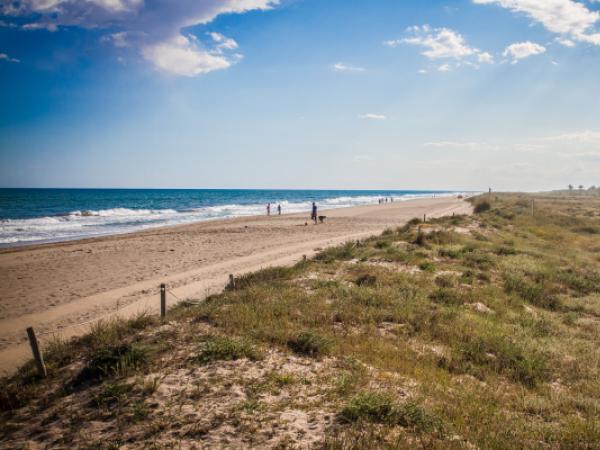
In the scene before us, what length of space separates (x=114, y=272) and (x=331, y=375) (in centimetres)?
1546

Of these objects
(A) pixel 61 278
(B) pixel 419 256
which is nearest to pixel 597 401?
(B) pixel 419 256

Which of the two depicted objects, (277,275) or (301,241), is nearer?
(277,275)

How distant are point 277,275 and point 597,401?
9650 millimetres

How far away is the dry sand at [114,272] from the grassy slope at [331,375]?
3495 mm

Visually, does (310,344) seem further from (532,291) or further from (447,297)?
(532,291)

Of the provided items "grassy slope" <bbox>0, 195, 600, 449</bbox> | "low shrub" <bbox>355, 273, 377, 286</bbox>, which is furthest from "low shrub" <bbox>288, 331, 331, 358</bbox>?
"low shrub" <bbox>355, 273, 377, 286</bbox>

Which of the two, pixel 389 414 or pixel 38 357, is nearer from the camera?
pixel 389 414

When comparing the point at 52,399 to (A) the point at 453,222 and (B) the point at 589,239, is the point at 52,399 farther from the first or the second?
(B) the point at 589,239

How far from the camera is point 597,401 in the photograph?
585cm

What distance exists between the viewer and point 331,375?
6070 mm

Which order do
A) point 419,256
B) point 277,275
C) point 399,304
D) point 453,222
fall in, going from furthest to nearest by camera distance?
point 453,222 < point 419,256 < point 277,275 < point 399,304

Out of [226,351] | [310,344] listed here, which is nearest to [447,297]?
[310,344]

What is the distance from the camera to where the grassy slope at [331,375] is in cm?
469

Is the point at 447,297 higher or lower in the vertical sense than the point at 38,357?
lower
